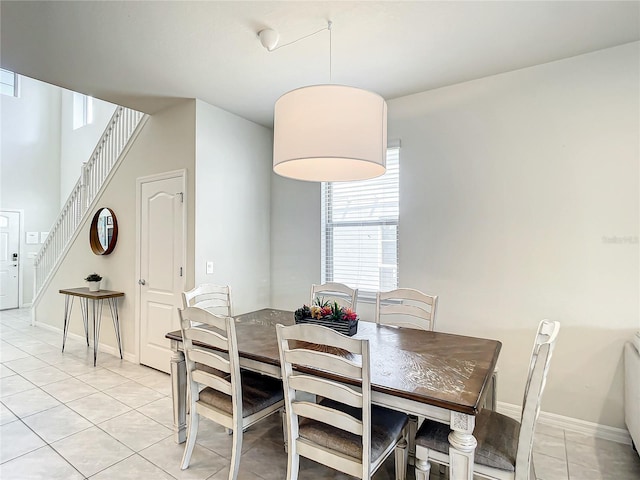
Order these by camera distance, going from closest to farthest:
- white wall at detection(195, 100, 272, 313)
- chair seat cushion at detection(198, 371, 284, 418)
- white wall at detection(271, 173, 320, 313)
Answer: chair seat cushion at detection(198, 371, 284, 418)
white wall at detection(195, 100, 272, 313)
white wall at detection(271, 173, 320, 313)

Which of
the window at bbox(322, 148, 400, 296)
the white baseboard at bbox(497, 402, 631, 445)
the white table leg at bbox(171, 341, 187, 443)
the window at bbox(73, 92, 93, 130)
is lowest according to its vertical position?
the white baseboard at bbox(497, 402, 631, 445)

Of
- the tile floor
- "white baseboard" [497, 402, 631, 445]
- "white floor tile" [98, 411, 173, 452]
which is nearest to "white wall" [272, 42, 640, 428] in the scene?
"white baseboard" [497, 402, 631, 445]

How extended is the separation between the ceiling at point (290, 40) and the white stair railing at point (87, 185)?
3.62 ft

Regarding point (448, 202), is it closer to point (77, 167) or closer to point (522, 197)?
point (522, 197)

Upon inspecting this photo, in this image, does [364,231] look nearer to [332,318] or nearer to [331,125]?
[332,318]

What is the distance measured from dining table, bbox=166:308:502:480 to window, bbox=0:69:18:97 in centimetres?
789

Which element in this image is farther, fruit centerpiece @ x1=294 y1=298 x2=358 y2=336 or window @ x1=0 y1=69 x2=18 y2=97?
window @ x1=0 y1=69 x2=18 y2=97

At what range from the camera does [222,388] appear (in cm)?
190

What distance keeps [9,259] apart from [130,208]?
495 centimetres

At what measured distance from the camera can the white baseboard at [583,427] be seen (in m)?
2.41

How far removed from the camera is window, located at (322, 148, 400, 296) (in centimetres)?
338

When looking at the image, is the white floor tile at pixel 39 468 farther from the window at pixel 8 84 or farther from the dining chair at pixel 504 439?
the window at pixel 8 84

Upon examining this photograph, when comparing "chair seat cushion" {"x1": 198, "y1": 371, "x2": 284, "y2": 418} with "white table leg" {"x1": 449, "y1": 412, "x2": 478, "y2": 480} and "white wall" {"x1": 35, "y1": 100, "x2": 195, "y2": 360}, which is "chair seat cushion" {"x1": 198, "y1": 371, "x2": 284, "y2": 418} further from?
"white wall" {"x1": 35, "y1": 100, "x2": 195, "y2": 360}

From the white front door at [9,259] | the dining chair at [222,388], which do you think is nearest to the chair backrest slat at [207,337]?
the dining chair at [222,388]
